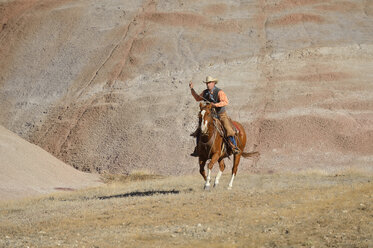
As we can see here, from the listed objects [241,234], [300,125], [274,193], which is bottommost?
[300,125]

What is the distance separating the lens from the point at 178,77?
166 feet

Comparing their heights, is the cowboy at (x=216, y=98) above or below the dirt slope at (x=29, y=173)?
above

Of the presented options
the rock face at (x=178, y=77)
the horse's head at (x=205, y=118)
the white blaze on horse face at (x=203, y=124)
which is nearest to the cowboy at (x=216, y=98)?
the horse's head at (x=205, y=118)

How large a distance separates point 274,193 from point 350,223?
5094 millimetres

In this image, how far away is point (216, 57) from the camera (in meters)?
52.2

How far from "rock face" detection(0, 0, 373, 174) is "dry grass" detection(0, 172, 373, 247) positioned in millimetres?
20822

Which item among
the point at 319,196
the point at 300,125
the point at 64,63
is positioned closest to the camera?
the point at 319,196

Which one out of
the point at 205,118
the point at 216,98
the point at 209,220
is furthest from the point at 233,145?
the point at 209,220

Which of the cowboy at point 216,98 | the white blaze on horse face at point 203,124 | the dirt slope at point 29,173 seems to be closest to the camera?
the white blaze on horse face at point 203,124

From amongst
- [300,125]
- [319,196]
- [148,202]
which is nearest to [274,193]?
[319,196]

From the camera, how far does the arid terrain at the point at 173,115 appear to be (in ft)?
51.8

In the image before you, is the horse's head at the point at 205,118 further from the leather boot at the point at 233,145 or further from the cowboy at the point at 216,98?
the leather boot at the point at 233,145

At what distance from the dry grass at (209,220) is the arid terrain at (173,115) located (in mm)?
76

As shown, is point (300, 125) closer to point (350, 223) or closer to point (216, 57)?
point (216, 57)
